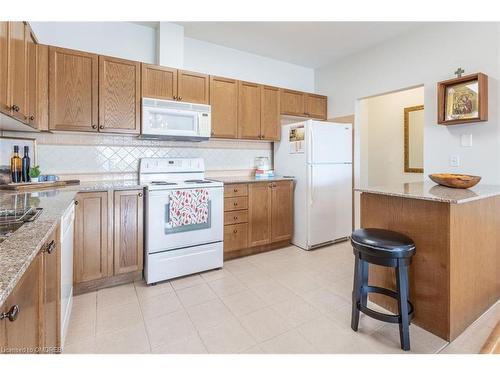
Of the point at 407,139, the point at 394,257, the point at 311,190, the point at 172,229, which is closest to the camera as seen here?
the point at 394,257

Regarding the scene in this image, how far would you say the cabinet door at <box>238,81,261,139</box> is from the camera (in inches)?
134

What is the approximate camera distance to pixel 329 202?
3.57m

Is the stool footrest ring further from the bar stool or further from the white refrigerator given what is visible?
the white refrigerator

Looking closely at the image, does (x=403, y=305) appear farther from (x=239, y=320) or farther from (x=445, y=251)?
(x=239, y=320)

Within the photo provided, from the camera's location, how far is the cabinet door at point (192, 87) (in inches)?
118

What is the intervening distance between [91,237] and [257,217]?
1.74 metres

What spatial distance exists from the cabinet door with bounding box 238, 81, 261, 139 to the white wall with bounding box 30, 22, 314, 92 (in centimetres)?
44

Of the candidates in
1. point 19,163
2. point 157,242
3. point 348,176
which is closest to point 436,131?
point 348,176

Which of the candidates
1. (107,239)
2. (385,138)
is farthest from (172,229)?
(385,138)

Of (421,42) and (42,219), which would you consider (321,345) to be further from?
(421,42)

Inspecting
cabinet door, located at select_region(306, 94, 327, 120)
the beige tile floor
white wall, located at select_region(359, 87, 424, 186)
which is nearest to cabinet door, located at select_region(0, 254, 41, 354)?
the beige tile floor

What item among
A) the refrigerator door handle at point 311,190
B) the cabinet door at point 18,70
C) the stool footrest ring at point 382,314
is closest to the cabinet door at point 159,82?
the cabinet door at point 18,70

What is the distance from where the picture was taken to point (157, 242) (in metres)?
2.51
